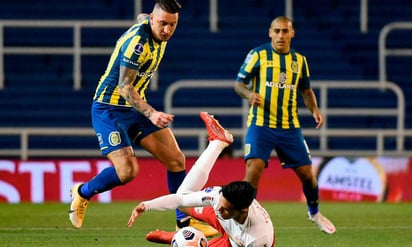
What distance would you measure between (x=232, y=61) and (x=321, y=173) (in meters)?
3.59

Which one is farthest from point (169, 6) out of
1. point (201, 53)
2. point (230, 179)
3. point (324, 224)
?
point (201, 53)

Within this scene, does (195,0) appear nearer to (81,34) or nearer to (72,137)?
(81,34)

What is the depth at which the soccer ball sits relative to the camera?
893 centimetres

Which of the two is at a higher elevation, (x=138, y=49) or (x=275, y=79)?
(x=138, y=49)

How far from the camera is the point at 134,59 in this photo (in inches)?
392

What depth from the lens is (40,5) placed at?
1983cm

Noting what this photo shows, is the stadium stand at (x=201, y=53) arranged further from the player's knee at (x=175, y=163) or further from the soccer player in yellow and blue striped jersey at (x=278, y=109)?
the player's knee at (x=175, y=163)

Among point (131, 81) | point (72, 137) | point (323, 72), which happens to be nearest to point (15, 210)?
A: point (72, 137)

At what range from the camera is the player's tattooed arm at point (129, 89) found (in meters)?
9.81

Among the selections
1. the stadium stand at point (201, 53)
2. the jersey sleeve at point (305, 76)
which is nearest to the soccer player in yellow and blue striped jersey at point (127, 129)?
the jersey sleeve at point (305, 76)

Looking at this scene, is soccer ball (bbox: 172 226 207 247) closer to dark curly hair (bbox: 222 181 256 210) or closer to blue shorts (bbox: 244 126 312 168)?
dark curly hair (bbox: 222 181 256 210)

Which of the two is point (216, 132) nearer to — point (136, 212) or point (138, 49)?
point (138, 49)

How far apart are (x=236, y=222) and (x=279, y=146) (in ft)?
9.94

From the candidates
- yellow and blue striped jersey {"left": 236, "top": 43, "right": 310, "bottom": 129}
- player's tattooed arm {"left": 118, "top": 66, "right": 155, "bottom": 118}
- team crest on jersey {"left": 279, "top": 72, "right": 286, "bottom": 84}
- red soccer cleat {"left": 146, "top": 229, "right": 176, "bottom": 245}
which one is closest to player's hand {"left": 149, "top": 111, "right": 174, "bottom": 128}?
player's tattooed arm {"left": 118, "top": 66, "right": 155, "bottom": 118}
